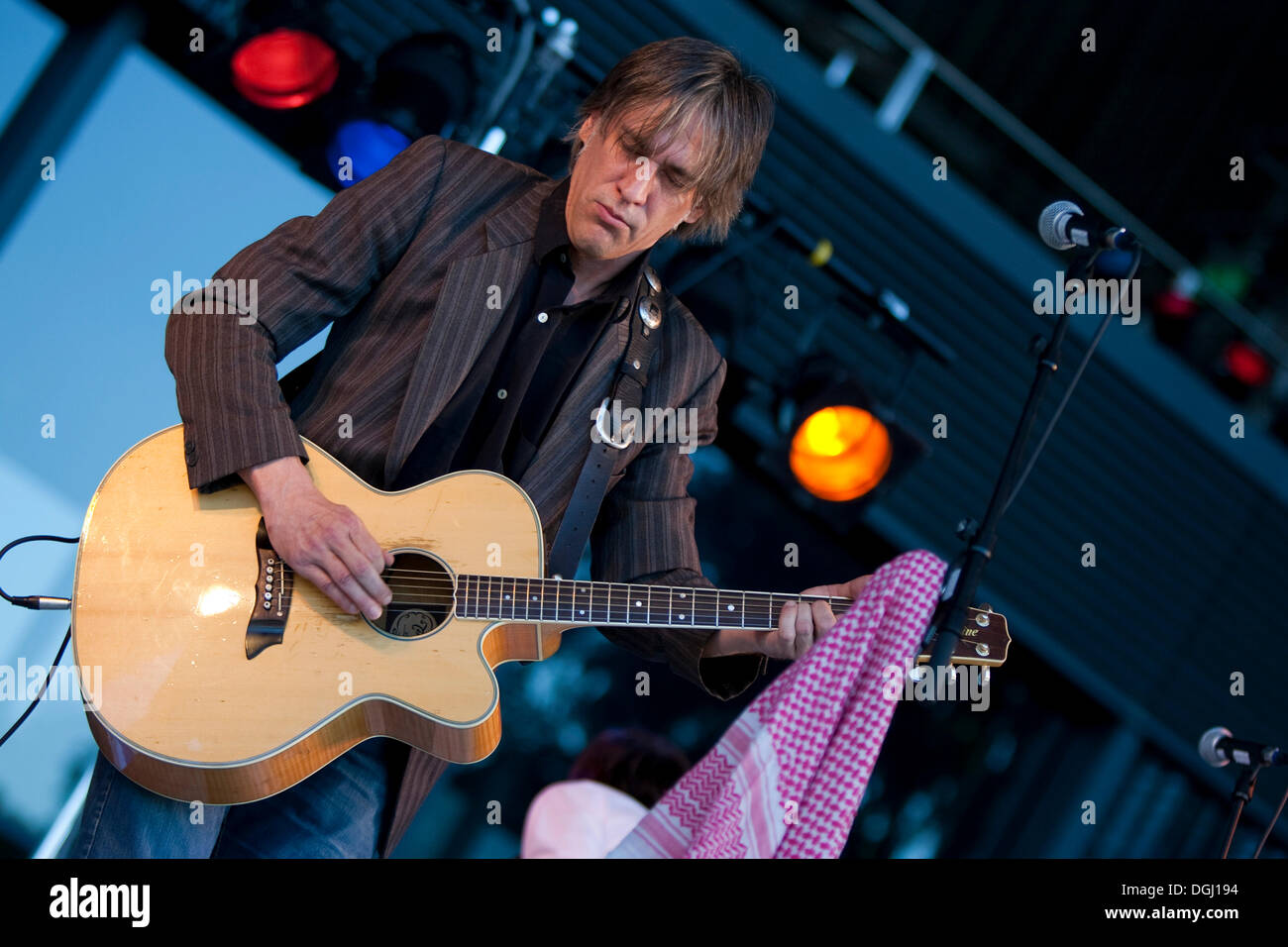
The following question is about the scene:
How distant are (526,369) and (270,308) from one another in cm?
57

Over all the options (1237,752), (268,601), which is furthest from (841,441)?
(268,601)

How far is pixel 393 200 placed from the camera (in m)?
2.57

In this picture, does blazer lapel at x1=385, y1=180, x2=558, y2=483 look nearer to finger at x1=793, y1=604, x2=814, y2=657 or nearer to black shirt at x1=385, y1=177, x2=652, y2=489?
black shirt at x1=385, y1=177, x2=652, y2=489

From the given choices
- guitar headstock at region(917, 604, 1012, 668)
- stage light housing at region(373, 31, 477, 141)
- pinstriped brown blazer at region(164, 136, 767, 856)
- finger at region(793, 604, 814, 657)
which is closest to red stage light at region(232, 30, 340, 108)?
stage light housing at region(373, 31, 477, 141)

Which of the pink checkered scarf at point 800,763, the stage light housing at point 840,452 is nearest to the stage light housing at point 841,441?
the stage light housing at point 840,452

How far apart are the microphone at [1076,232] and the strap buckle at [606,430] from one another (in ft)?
Answer: 3.31

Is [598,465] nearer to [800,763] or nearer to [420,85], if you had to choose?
[800,763]

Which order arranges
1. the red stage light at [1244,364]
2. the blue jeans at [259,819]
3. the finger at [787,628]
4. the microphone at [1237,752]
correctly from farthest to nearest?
the red stage light at [1244,364], the microphone at [1237,752], the finger at [787,628], the blue jeans at [259,819]

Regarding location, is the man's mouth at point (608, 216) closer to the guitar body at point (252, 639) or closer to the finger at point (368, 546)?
the guitar body at point (252, 639)

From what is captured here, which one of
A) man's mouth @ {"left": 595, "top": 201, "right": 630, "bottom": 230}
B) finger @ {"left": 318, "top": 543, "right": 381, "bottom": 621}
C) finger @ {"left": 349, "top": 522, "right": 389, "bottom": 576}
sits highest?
man's mouth @ {"left": 595, "top": 201, "right": 630, "bottom": 230}

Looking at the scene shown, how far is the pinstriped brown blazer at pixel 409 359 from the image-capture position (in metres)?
2.39

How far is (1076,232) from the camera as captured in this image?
2562 millimetres

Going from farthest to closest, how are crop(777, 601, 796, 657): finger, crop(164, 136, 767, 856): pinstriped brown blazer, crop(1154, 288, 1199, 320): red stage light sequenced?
crop(1154, 288, 1199, 320): red stage light
crop(777, 601, 796, 657): finger
crop(164, 136, 767, 856): pinstriped brown blazer

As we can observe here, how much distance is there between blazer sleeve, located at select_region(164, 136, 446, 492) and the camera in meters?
2.34
